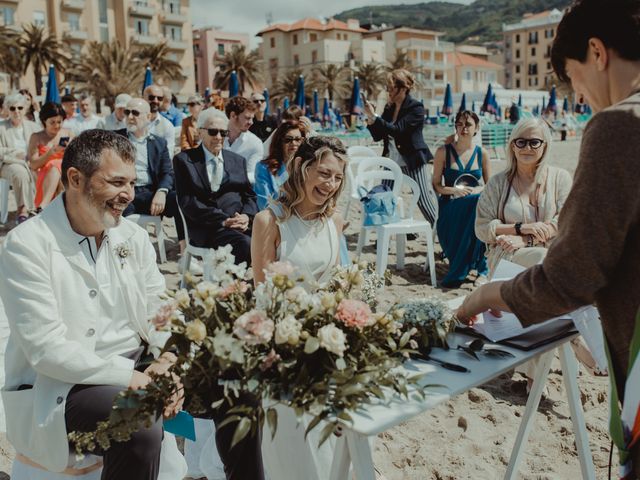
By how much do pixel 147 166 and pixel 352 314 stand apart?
223 inches

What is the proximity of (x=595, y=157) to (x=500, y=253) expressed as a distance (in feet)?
10.5

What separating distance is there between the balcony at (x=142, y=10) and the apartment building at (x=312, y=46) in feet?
79.3

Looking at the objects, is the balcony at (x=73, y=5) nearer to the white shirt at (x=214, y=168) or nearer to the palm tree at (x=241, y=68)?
the palm tree at (x=241, y=68)

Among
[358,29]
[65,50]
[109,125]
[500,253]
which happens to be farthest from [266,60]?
[500,253]

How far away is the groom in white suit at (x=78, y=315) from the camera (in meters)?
2.18

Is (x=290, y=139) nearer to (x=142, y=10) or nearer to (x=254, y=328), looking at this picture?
(x=254, y=328)

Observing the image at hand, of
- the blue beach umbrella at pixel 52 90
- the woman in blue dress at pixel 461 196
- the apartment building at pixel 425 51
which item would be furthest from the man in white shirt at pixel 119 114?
the apartment building at pixel 425 51

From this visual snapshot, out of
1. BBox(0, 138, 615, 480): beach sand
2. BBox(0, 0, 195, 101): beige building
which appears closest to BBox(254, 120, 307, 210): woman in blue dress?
BBox(0, 138, 615, 480): beach sand

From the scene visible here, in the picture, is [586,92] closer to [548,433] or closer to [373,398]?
[373,398]

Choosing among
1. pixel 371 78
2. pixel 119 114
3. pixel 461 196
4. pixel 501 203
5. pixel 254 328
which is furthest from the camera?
pixel 371 78

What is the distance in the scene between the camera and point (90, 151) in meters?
2.41

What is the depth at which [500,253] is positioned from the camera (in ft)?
14.7

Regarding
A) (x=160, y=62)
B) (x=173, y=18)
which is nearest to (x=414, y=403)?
(x=160, y=62)

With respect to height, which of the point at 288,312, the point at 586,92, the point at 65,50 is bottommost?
the point at 288,312
